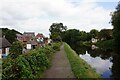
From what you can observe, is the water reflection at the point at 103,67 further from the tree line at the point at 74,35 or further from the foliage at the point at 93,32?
the foliage at the point at 93,32

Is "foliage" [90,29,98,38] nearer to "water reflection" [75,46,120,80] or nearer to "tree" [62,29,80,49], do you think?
"tree" [62,29,80,49]

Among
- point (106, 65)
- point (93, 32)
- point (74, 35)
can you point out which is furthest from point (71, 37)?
point (106, 65)

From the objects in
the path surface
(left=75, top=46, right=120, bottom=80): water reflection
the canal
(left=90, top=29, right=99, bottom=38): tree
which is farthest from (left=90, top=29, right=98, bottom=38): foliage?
the path surface

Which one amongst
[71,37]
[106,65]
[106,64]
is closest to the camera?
[106,65]

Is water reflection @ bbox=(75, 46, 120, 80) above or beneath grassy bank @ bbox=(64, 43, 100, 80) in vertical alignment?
beneath

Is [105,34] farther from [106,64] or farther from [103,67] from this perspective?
[103,67]

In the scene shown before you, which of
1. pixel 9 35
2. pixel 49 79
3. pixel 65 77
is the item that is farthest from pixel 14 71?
pixel 9 35

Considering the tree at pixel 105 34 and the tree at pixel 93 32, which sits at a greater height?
the tree at pixel 93 32

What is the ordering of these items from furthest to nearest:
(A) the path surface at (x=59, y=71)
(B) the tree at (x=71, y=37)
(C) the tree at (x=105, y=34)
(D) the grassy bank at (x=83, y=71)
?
(B) the tree at (x=71, y=37)
(C) the tree at (x=105, y=34)
(D) the grassy bank at (x=83, y=71)
(A) the path surface at (x=59, y=71)

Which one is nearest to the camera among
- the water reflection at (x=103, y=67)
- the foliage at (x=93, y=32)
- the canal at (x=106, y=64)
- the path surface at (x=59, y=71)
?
the path surface at (x=59, y=71)

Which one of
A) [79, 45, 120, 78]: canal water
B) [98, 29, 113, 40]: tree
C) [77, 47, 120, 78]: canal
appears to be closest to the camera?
[79, 45, 120, 78]: canal water

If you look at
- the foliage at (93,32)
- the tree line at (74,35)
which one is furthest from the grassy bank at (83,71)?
the foliage at (93,32)

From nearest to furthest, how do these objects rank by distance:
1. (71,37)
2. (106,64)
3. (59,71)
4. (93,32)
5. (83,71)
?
(83,71)
(59,71)
(106,64)
(93,32)
(71,37)

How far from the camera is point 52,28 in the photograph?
14325 centimetres
